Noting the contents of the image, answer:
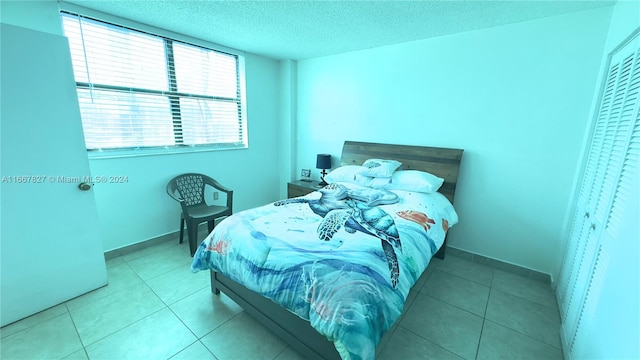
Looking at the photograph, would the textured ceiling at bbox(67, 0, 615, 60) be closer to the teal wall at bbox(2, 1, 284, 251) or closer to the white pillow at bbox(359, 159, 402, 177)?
the teal wall at bbox(2, 1, 284, 251)

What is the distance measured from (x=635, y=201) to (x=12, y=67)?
3.55 meters

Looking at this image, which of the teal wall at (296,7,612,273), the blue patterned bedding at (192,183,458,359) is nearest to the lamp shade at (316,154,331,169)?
the teal wall at (296,7,612,273)

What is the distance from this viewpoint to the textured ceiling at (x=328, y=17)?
205 centimetres

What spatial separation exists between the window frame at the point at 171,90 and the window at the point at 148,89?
11 millimetres

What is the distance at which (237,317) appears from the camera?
75.7 inches

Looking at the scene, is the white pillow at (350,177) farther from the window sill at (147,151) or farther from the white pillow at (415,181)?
the window sill at (147,151)

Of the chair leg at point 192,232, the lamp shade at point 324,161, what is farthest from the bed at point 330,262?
the lamp shade at point 324,161

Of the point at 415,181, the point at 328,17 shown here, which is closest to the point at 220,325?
the point at 415,181

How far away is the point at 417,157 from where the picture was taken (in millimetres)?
2941

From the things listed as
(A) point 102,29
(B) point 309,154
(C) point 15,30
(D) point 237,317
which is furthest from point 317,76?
(D) point 237,317

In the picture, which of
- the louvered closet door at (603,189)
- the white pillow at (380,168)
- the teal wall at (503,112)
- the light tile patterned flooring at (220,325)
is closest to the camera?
the louvered closet door at (603,189)

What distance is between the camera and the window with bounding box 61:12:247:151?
2.39 metres

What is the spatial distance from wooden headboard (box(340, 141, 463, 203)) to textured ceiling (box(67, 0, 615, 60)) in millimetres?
1209

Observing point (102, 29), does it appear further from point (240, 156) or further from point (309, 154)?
point (309, 154)
